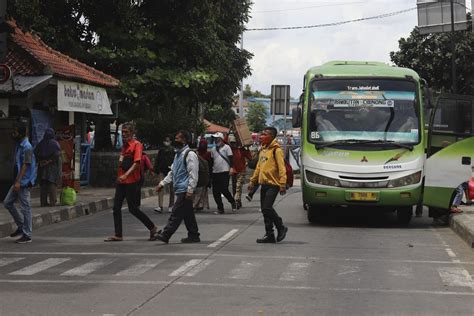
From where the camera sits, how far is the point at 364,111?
44.5 ft

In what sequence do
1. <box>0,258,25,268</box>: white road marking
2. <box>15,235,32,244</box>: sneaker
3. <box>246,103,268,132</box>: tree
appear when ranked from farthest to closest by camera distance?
<box>246,103,268,132</box>: tree < <box>15,235,32,244</box>: sneaker < <box>0,258,25,268</box>: white road marking

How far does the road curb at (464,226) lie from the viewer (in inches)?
447

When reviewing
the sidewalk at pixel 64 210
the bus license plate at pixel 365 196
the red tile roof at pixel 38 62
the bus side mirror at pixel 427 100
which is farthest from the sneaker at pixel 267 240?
the red tile roof at pixel 38 62

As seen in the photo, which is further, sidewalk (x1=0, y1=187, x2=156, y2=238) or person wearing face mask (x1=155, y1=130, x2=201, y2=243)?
sidewalk (x1=0, y1=187, x2=156, y2=238)

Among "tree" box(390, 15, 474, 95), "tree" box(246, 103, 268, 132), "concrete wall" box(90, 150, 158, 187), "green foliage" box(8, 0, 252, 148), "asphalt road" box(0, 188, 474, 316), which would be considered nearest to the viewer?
"asphalt road" box(0, 188, 474, 316)

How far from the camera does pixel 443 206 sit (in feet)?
45.2

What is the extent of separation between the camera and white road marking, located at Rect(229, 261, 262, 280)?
813 cm

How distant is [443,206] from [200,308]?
28.2ft

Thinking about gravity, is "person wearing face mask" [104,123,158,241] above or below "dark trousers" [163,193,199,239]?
above

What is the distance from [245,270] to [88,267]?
201 centimetres

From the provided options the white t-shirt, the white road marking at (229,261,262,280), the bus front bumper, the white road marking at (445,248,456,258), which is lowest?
the white road marking at (445,248,456,258)

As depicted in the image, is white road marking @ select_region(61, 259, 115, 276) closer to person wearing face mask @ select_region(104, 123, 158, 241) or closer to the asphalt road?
the asphalt road

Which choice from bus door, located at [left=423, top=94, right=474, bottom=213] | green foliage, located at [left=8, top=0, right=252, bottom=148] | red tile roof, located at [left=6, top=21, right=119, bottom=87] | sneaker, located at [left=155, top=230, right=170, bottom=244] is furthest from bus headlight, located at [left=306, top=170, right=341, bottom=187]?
green foliage, located at [left=8, top=0, right=252, bottom=148]

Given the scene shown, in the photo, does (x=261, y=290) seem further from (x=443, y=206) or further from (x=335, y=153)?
(x=443, y=206)
